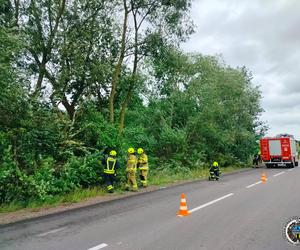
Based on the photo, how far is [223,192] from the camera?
13.9m

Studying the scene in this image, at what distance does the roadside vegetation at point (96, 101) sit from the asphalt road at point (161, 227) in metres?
3.01

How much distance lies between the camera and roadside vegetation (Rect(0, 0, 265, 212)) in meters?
12.2

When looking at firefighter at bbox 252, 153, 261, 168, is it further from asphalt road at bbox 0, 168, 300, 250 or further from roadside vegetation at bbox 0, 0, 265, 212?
asphalt road at bbox 0, 168, 300, 250

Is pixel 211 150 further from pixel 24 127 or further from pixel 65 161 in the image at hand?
pixel 24 127

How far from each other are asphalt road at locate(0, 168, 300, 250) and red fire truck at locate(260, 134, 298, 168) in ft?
74.1

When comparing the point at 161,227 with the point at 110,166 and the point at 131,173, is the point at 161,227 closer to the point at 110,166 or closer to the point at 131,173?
the point at 110,166

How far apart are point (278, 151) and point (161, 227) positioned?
28.2m

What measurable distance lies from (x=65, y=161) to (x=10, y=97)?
386 cm

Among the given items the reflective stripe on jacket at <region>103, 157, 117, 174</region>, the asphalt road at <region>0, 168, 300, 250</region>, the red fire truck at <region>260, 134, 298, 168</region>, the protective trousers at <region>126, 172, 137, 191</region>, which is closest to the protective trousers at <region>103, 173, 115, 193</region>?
the reflective stripe on jacket at <region>103, 157, 117, 174</region>

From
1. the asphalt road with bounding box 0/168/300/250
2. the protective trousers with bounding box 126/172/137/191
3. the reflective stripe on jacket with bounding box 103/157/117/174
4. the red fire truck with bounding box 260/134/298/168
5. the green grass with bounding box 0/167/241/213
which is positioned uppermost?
the red fire truck with bounding box 260/134/298/168

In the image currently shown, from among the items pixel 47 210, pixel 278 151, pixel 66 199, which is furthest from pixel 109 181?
pixel 278 151

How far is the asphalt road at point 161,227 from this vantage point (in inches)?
252

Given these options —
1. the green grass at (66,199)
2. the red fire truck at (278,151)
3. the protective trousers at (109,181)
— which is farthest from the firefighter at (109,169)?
the red fire truck at (278,151)

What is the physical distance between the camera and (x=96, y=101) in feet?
73.0
